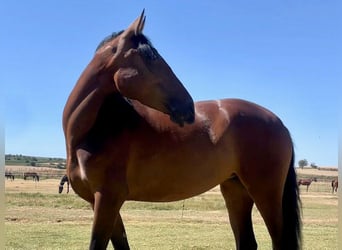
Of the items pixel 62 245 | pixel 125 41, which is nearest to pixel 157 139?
pixel 125 41

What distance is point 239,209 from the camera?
19.1ft

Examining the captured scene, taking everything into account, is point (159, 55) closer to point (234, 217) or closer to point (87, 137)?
point (87, 137)

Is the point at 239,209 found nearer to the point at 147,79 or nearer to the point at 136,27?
the point at 147,79

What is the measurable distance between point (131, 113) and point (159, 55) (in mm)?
725

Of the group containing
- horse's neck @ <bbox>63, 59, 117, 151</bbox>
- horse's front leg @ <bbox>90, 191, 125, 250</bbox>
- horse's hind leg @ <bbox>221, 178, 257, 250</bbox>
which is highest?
horse's neck @ <bbox>63, 59, 117, 151</bbox>

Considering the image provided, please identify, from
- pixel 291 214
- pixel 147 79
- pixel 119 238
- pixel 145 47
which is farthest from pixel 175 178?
pixel 291 214

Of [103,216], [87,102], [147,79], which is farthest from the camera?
[87,102]

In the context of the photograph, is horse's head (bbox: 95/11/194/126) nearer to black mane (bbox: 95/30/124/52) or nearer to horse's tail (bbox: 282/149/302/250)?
black mane (bbox: 95/30/124/52)

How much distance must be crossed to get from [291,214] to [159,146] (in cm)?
199

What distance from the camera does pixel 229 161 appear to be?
17.4 feet

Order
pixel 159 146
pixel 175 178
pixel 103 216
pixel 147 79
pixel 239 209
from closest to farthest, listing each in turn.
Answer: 1. pixel 103 216
2. pixel 147 79
3. pixel 159 146
4. pixel 175 178
5. pixel 239 209

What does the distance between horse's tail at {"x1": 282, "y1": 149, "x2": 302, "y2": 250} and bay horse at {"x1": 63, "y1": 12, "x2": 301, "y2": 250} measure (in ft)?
0.04

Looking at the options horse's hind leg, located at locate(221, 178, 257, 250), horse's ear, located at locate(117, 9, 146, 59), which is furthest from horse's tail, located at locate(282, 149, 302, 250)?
horse's ear, located at locate(117, 9, 146, 59)

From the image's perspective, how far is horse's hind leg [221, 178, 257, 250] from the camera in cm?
575
